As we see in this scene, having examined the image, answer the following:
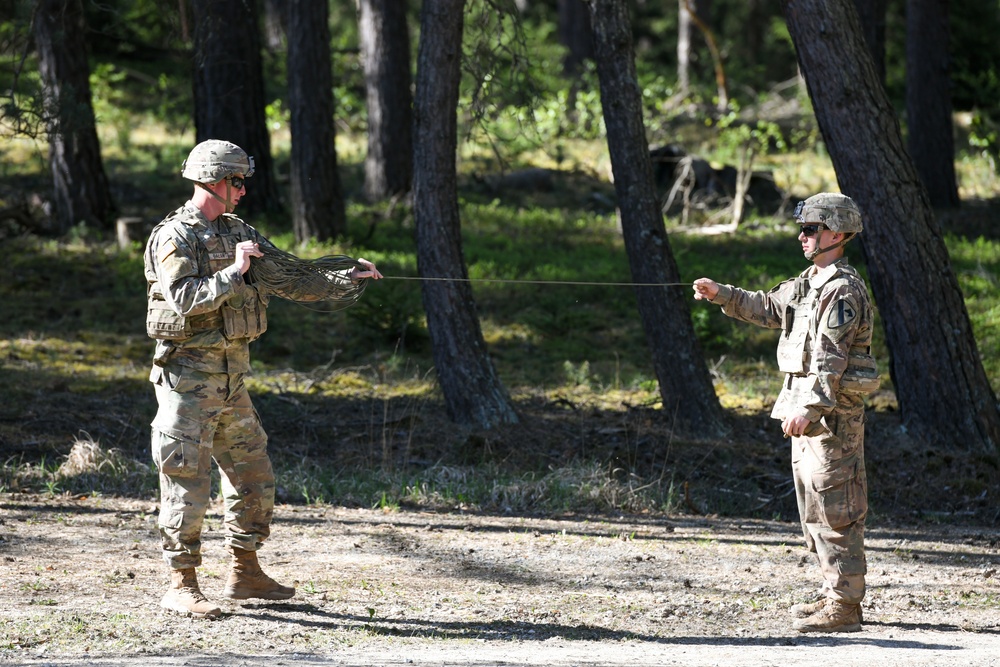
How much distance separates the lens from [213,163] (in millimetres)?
5586

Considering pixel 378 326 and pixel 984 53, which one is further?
pixel 984 53

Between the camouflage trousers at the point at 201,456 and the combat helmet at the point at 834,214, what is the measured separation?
→ 300 centimetres

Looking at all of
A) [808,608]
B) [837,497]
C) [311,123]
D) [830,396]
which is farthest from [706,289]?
[311,123]

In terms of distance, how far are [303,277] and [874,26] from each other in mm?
13166

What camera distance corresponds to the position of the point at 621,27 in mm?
9734

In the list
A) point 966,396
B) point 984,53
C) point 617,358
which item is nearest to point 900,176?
point 966,396

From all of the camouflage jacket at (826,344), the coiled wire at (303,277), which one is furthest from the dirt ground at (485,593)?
the coiled wire at (303,277)

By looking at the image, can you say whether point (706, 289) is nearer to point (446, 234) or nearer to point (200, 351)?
point (200, 351)

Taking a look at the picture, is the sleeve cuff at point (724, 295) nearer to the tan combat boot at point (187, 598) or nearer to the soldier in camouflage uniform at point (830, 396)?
the soldier in camouflage uniform at point (830, 396)

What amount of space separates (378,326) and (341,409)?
213 cm

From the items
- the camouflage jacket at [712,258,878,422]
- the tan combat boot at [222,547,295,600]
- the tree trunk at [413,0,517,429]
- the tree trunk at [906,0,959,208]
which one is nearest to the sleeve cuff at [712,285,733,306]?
the camouflage jacket at [712,258,878,422]

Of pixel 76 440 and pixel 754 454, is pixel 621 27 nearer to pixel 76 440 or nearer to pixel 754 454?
pixel 754 454

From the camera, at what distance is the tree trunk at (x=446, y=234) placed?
955cm

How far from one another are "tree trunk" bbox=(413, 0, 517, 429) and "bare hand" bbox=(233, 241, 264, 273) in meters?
4.31
